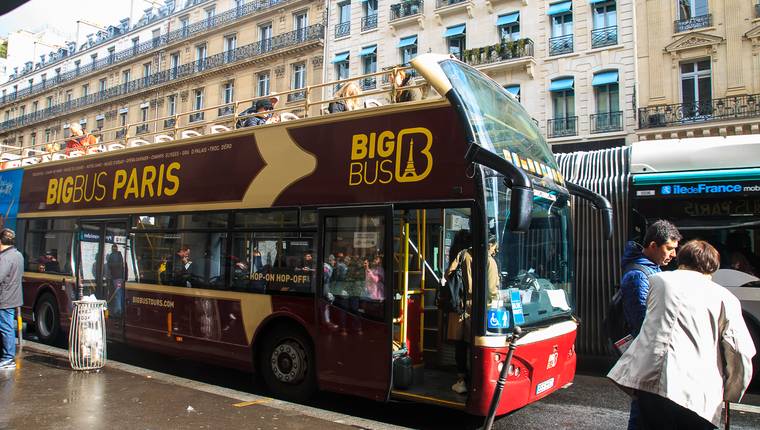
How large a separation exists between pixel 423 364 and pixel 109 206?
596 cm

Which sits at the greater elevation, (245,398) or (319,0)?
(319,0)

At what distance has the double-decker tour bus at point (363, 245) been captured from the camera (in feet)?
17.3

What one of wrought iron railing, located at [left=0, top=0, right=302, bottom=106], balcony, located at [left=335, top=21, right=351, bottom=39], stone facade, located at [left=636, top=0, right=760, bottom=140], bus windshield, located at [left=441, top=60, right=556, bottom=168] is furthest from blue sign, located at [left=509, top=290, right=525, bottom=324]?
wrought iron railing, located at [left=0, top=0, right=302, bottom=106]

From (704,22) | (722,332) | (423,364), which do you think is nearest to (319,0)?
(704,22)

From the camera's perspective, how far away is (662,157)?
330 inches

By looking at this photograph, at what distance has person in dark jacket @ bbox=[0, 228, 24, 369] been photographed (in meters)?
7.49

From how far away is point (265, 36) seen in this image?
34562mm

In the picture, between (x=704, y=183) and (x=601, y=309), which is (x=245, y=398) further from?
(x=704, y=183)

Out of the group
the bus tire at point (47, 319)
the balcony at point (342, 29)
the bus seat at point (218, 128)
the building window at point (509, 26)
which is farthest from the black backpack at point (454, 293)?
the balcony at point (342, 29)

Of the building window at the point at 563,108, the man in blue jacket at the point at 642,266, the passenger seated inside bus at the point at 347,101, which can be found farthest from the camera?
the building window at the point at 563,108

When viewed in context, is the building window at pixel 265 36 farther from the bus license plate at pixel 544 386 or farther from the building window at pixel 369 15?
the bus license plate at pixel 544 386

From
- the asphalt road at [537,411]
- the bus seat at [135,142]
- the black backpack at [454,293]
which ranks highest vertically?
the bus seat at [135,142]

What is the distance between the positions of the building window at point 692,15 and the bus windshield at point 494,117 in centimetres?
1843

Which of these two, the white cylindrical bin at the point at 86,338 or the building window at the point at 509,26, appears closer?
the white cylindrical bin at the point at 86,338
